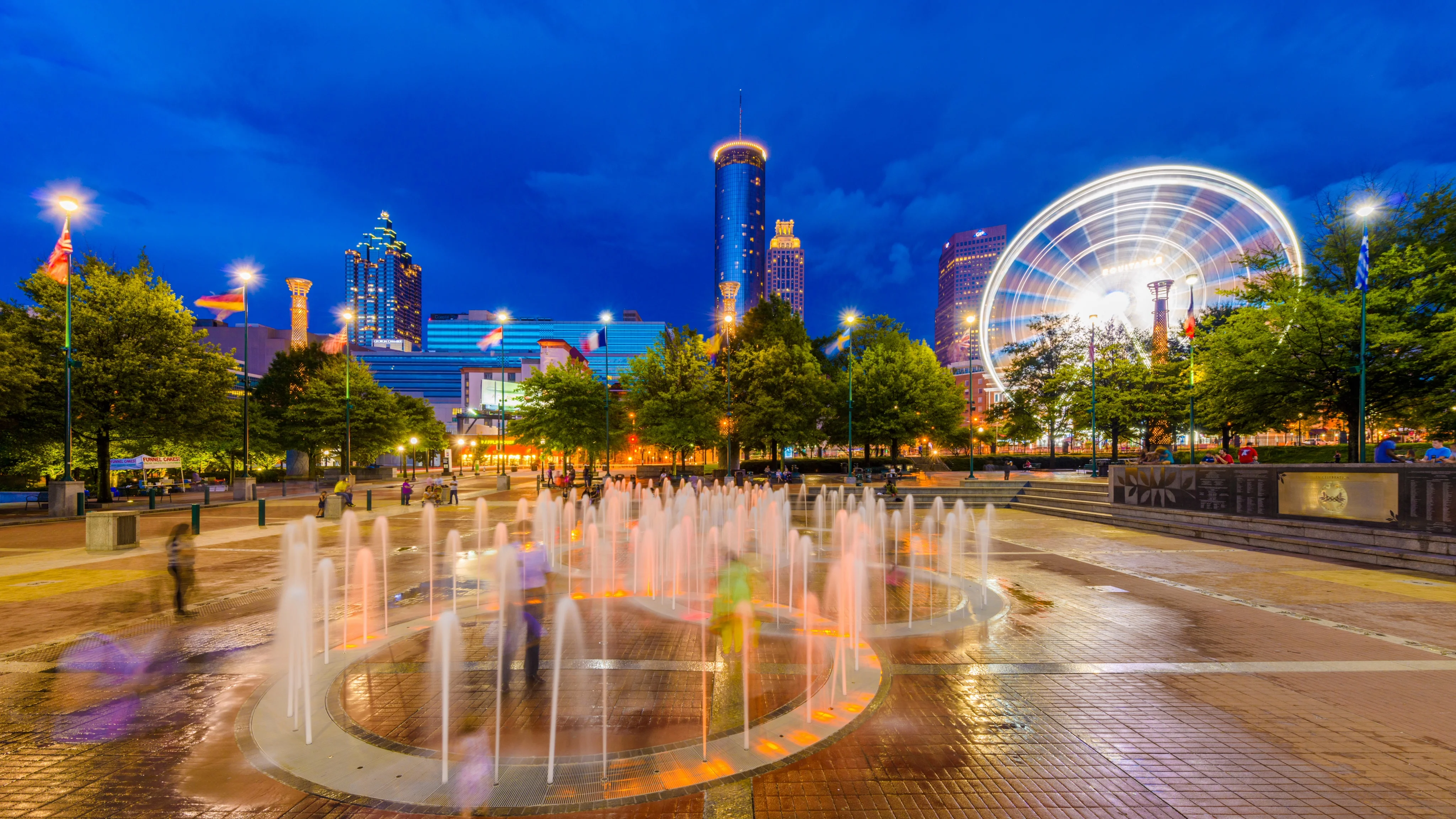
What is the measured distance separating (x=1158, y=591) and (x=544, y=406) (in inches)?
1457

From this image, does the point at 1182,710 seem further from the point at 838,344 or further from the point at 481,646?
the point at 838,344

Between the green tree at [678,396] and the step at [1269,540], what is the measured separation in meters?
21.5

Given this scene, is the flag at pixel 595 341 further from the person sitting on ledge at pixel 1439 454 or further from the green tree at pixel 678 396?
the person sitting on ledge at pixel 1439 454

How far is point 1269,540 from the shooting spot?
51.3ft

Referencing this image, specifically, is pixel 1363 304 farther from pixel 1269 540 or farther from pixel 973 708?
pixel 973 708

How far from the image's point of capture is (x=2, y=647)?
25.2ft

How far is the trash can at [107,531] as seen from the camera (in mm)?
14219

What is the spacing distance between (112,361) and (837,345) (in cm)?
4445

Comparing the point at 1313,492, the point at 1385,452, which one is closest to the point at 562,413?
the point at 1313,492

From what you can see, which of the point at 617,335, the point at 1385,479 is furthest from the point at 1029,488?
the point at 617,335

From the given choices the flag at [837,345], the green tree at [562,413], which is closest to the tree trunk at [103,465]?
the green tree at [562,413]

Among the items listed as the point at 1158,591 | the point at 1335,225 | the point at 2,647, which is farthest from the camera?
the point at 1335,225

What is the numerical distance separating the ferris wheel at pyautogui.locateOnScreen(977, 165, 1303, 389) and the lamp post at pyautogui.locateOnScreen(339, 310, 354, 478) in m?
48.9

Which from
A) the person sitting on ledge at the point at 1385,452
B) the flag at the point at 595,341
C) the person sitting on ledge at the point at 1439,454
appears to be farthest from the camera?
the flag at the point at 595,341
